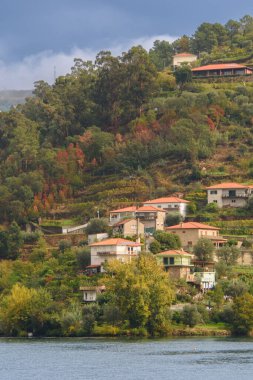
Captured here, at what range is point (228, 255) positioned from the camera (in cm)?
11506

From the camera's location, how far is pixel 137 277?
97.2 meters

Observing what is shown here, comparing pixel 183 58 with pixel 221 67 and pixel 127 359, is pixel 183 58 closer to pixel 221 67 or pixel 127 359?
pixel 221 67

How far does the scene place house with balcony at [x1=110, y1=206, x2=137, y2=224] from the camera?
127 meters

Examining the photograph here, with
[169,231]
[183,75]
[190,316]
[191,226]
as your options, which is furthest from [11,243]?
[183,75]

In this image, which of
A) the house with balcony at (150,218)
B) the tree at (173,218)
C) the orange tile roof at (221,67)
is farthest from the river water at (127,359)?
the orange tile roof at (221,67)

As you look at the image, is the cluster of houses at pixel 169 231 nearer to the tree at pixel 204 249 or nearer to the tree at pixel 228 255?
the tree at pixel 204 249

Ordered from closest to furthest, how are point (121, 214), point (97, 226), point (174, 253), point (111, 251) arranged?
point (174, 253) < point (111, 251) < point (97, 226) < point (121, 214)

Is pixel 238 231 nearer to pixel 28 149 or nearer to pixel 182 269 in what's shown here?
A: pixel 182 269

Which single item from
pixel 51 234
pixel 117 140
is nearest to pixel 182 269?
pixel 51 234

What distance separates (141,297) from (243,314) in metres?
8.50

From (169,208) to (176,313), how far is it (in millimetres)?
29945

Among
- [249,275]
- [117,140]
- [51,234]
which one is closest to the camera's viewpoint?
[249,275]

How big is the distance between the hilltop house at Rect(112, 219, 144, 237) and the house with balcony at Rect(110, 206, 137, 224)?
339 centimetres

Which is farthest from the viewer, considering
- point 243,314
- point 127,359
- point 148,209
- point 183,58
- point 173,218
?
point 183,58
